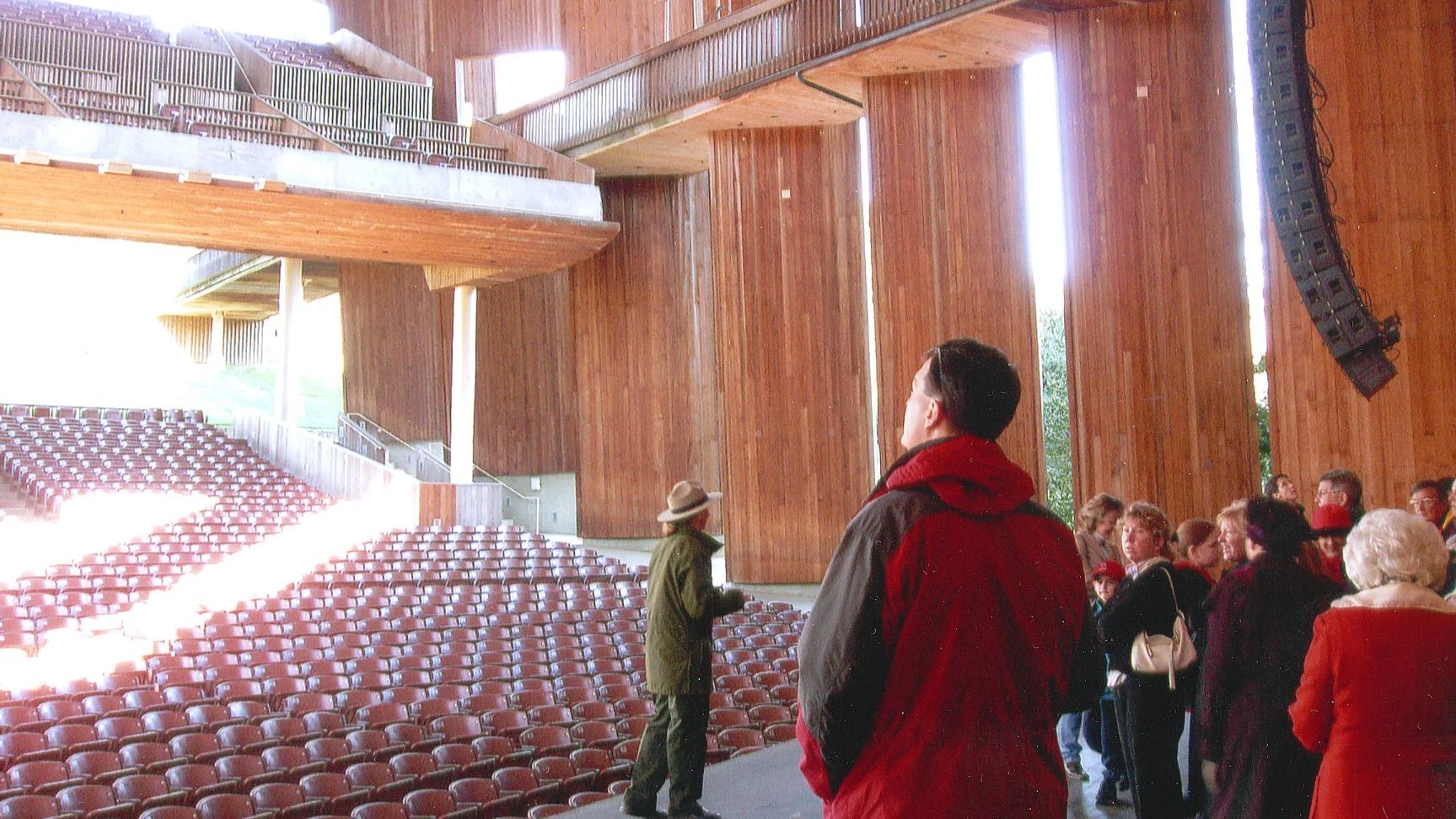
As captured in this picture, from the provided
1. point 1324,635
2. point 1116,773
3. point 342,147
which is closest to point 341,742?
point 1116,773

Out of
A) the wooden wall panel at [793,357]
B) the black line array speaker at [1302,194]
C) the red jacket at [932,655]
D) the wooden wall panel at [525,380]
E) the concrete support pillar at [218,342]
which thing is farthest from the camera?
the concrete support pillar at [218,342]

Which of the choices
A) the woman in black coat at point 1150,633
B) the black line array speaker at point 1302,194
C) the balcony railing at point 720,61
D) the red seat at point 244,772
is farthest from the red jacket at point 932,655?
the balcony railing at point 720,61

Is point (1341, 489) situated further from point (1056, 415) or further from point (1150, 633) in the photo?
point (1056, 415)

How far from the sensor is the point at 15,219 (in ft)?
40.4

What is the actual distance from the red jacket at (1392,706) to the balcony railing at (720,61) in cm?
814

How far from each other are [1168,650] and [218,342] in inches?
896

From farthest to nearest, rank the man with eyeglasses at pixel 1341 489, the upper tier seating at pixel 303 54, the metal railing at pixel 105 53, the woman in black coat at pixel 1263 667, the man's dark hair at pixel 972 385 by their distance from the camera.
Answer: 1. the upper tier seating at pixel 303 54
2. the metal railing at pixel 105 53
3. the man with eyeglasses at pixel 1341 489
4. the woman in black coat at pixel 1263 667
5. the man's dark hair at pixel 972 385

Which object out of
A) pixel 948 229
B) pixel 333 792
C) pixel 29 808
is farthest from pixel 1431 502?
pixel 948 229

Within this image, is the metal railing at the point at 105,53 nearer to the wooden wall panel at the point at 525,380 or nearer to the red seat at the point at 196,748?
the wooden wall panel at the point at 525,380

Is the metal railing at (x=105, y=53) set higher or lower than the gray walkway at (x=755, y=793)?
higher

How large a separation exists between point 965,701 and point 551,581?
950 centimetres

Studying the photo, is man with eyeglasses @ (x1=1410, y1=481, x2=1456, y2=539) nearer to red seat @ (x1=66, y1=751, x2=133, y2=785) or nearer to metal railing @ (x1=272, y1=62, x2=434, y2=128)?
red seat @ (x1=66, y1=751, x2=133, y2=785)

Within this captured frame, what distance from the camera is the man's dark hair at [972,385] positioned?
1547 mm

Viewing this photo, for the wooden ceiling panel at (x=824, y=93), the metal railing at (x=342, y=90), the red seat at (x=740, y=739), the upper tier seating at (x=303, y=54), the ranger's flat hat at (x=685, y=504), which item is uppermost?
the upper tier seating at (x=303, y=54)
